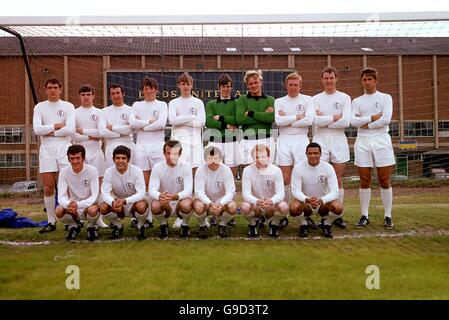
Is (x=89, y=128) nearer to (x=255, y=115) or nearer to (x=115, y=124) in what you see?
(x=115, y=124)

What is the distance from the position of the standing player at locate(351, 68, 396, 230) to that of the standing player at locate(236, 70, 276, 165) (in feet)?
3.81

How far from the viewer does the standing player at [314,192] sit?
5.48 metres

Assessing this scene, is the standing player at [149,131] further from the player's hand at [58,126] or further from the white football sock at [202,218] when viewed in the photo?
the white football sock at [202,218]

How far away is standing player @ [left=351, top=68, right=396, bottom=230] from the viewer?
6090mm

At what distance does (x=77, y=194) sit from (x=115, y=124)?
4.13 ft

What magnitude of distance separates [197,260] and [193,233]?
5.20ft

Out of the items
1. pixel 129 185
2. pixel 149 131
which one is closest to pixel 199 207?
pixel 129 185

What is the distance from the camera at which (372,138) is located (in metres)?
6.18

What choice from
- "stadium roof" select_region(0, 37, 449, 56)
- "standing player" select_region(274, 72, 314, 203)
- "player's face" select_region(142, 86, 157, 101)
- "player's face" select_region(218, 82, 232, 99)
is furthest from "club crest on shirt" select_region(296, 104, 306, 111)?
"stadium roof" select_region(0, 37, 449, 56)

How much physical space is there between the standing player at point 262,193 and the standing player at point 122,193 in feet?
4.09

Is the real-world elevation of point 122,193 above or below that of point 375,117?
below

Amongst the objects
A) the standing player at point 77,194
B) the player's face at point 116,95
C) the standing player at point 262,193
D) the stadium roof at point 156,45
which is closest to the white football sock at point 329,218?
the standing player at point 262,193

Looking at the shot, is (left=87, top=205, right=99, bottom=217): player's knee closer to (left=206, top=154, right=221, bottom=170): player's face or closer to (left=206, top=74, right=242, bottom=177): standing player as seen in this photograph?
(left=206, top=154, right=221, bottom=170): player's face
